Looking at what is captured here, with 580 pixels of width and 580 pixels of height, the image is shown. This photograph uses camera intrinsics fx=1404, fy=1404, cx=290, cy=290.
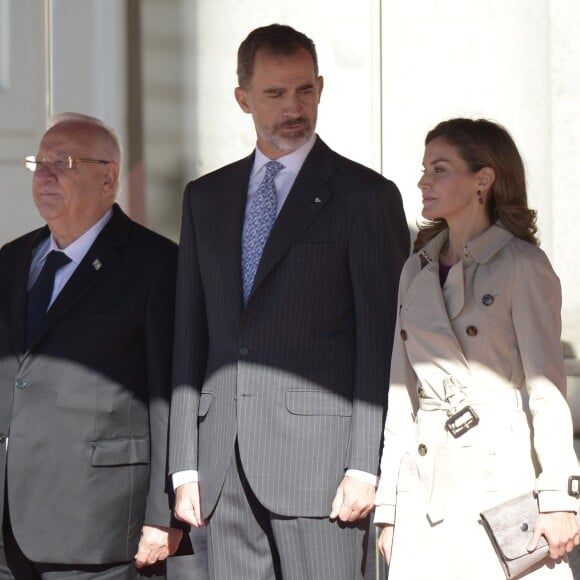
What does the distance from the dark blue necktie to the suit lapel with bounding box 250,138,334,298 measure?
70cm

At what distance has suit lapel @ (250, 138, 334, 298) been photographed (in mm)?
3730

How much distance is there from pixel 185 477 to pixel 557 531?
1.06 metres

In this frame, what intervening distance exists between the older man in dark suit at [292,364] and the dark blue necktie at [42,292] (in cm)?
46

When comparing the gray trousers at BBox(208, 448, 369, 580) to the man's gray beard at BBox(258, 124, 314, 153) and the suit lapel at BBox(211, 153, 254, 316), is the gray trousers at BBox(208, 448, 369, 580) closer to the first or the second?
the suit lapel at BBox(211, 153, 254, 316)

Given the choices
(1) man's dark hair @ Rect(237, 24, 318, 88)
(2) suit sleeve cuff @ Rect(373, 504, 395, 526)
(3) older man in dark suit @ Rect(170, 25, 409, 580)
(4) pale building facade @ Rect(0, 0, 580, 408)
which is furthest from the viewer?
(4) pale building facade @ Rect(0, 0, 580, 408)

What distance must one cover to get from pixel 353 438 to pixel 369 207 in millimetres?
617

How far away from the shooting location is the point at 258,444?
146 inches

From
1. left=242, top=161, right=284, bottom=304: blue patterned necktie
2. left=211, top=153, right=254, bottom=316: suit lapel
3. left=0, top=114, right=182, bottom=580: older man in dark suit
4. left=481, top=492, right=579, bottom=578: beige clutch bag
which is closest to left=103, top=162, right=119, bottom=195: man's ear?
left=0, top=114, right=182, bottom=580: older man in dark suit

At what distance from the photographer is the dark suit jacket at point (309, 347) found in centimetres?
369

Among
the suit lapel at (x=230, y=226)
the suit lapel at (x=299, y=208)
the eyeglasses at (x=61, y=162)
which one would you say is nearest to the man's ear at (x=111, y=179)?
the eyeglasses at (x=61, y=162)

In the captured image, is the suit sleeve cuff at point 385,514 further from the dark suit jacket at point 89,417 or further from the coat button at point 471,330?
the dark suit jacket at point 89,417

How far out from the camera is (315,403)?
12.1 feet

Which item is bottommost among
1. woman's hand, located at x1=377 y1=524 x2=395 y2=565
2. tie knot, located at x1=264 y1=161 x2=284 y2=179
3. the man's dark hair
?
woman's hand, located at x1=377 y1=524 x2=395 y2=565

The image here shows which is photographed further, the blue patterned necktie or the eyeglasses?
the eyeglasses
